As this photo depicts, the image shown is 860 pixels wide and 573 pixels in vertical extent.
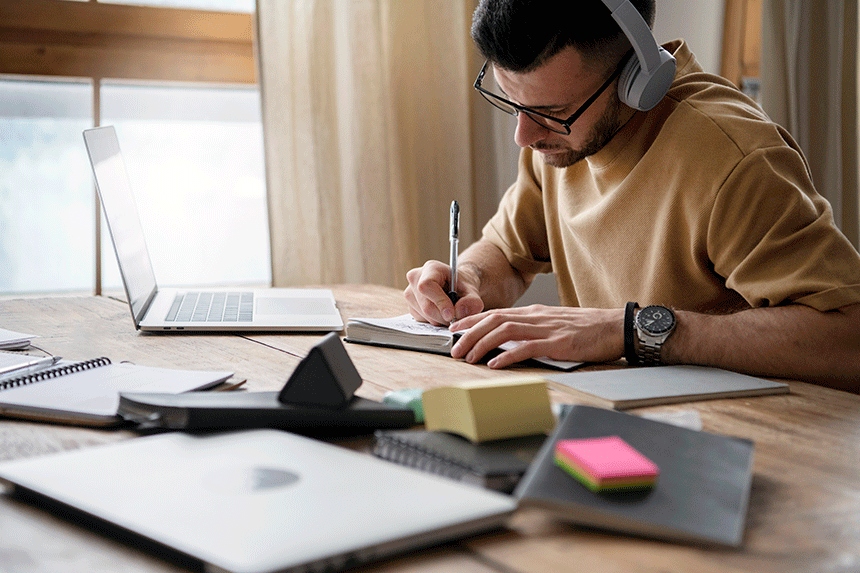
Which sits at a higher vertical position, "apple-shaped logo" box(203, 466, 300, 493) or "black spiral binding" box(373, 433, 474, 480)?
"apple-shaped logo" box(203, 466, 300, 493)

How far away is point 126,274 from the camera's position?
123 cm

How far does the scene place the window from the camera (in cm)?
235

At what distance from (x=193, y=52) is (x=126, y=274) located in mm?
1459

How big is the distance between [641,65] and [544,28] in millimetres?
171

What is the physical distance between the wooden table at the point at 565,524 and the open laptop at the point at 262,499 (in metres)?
0.02

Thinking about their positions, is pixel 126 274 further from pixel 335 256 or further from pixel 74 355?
pixel 335 256

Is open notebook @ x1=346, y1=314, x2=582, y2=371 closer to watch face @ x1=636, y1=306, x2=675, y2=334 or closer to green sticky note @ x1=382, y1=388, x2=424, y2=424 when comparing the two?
watch face @ x1=636, y1=306, x2=675, y2=334

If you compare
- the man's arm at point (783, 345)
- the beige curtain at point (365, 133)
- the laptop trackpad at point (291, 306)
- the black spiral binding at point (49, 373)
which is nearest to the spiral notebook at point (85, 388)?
the black spiral binding at point (49, 373)

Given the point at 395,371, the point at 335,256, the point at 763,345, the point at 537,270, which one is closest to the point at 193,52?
the point at 335,256

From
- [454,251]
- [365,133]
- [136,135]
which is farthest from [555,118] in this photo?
[136,135]

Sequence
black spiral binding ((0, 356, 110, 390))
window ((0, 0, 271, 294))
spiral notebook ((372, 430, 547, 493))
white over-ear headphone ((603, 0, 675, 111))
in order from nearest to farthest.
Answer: spiral notebook ((372, 430, 547, 493))
black spiral binding ((0, 356, 110, 390))
white over-ear headphone ((603, 0, 675, 111))
window ((0, 0, 271, 294))

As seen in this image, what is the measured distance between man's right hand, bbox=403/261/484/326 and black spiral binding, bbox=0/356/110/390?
54 centimetres

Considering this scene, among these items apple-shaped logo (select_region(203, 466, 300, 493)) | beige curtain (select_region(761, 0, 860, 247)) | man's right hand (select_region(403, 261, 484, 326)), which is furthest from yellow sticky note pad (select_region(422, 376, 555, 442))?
beige curtain (select_region(761, 0, 860, 247))

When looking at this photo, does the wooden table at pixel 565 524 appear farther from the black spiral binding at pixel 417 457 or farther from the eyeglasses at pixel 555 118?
the eyeglasses at pixel 555 118
